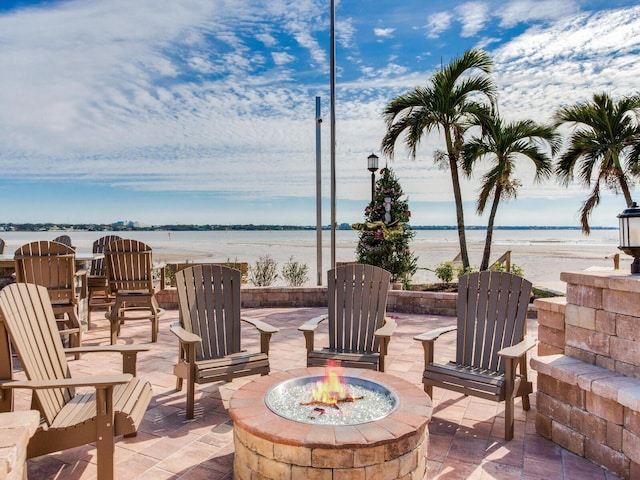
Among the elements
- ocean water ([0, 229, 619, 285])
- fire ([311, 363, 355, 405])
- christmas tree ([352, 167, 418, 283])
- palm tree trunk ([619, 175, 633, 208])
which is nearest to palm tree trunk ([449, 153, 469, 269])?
ocean water ([0, 229, 619, 285])

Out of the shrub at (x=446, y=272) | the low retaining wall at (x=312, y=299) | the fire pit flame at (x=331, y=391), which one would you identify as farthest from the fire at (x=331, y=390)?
the shrub at (x=446, y=272)

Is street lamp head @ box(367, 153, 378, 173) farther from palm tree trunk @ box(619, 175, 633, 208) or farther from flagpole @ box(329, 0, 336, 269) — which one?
palm tree trunk @ box(619, 175, 633, 208)

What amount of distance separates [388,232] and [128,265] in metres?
4.98

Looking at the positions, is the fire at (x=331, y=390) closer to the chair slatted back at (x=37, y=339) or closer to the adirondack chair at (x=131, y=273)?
the chair slatted back at (x=37, y=339)

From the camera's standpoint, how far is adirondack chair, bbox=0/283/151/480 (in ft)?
7.06

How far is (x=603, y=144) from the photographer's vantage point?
8625 mm

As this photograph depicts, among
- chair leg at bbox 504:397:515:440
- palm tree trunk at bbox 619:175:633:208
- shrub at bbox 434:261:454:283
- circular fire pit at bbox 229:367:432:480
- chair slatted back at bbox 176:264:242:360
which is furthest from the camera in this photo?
shrub at bbox 434:261:454:283

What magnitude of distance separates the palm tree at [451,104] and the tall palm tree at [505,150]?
32 centimetres

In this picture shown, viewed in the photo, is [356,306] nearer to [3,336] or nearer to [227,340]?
[227,340]

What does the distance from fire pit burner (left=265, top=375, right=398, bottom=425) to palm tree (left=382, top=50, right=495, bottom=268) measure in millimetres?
6922

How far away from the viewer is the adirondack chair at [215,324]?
3393 millimetres

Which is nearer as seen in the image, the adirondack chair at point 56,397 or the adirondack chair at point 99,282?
the adirondack chair at point 56,397

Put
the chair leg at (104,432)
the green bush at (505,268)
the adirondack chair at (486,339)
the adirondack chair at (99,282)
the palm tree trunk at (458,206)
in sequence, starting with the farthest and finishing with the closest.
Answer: the palm tree trunk at (458,206), the green bush at (505,268), the adirondack chair at (99,282), the adirondack chair at (486,339), the chair leg at (104,432)

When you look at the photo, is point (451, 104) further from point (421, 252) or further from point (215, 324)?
point (421, 252)
